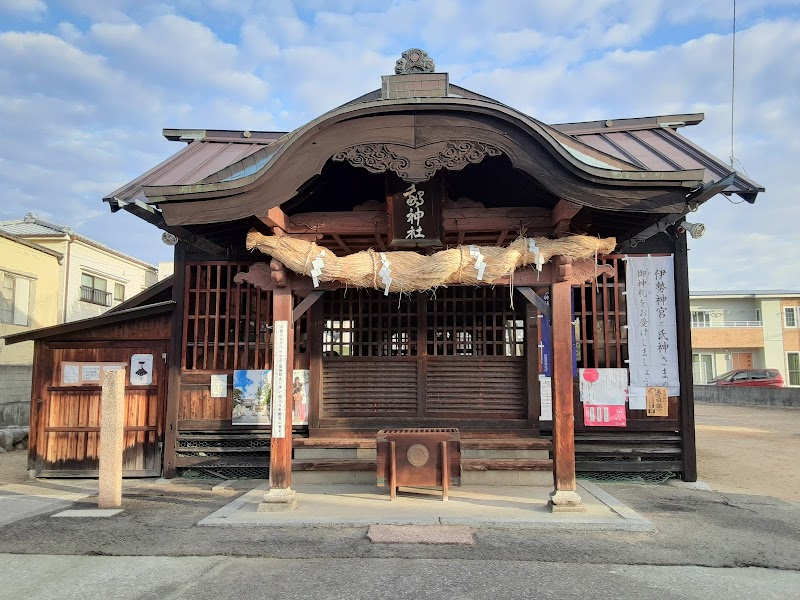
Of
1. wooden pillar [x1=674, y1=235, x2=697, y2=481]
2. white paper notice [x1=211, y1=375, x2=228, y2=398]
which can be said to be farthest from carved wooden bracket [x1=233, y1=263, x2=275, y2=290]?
wooden pillar [x1=674, y1=235, x2=697, y2=481]

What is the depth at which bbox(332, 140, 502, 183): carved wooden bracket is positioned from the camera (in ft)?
20.4

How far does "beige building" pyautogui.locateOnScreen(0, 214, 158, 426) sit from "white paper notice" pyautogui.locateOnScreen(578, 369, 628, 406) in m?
17.2

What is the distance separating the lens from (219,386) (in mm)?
9617

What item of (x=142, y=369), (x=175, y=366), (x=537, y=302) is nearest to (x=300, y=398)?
(x=175, y=366)

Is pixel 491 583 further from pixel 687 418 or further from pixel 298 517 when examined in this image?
pixel 687 418

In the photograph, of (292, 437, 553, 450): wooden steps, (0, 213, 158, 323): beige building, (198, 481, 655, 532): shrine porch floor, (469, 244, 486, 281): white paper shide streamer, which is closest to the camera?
(198, 481, 655, 532): shrine porch floor

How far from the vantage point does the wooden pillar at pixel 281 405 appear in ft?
22.7

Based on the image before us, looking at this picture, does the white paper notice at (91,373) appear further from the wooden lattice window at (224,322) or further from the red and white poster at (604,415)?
the red and white poster at (604,415)

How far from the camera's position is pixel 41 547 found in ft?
19.0

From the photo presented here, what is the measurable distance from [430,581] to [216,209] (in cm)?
458

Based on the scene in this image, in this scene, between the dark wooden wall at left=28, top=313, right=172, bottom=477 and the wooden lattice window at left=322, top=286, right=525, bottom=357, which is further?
the dark wooden wall at left=28, top=313, right=172, bottom=477

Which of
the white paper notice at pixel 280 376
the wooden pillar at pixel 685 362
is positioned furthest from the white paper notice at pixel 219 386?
the wooden pillar at pixel 685 362

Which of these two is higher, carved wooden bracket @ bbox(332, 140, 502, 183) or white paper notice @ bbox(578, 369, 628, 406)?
carved wooden bracket @ bbox(332, 140, 502, 183)

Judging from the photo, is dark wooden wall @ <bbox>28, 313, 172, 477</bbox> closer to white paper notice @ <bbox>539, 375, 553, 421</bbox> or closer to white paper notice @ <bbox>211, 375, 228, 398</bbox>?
white paper notice @ <bbox>211, 375, 228, 398</bbox>
